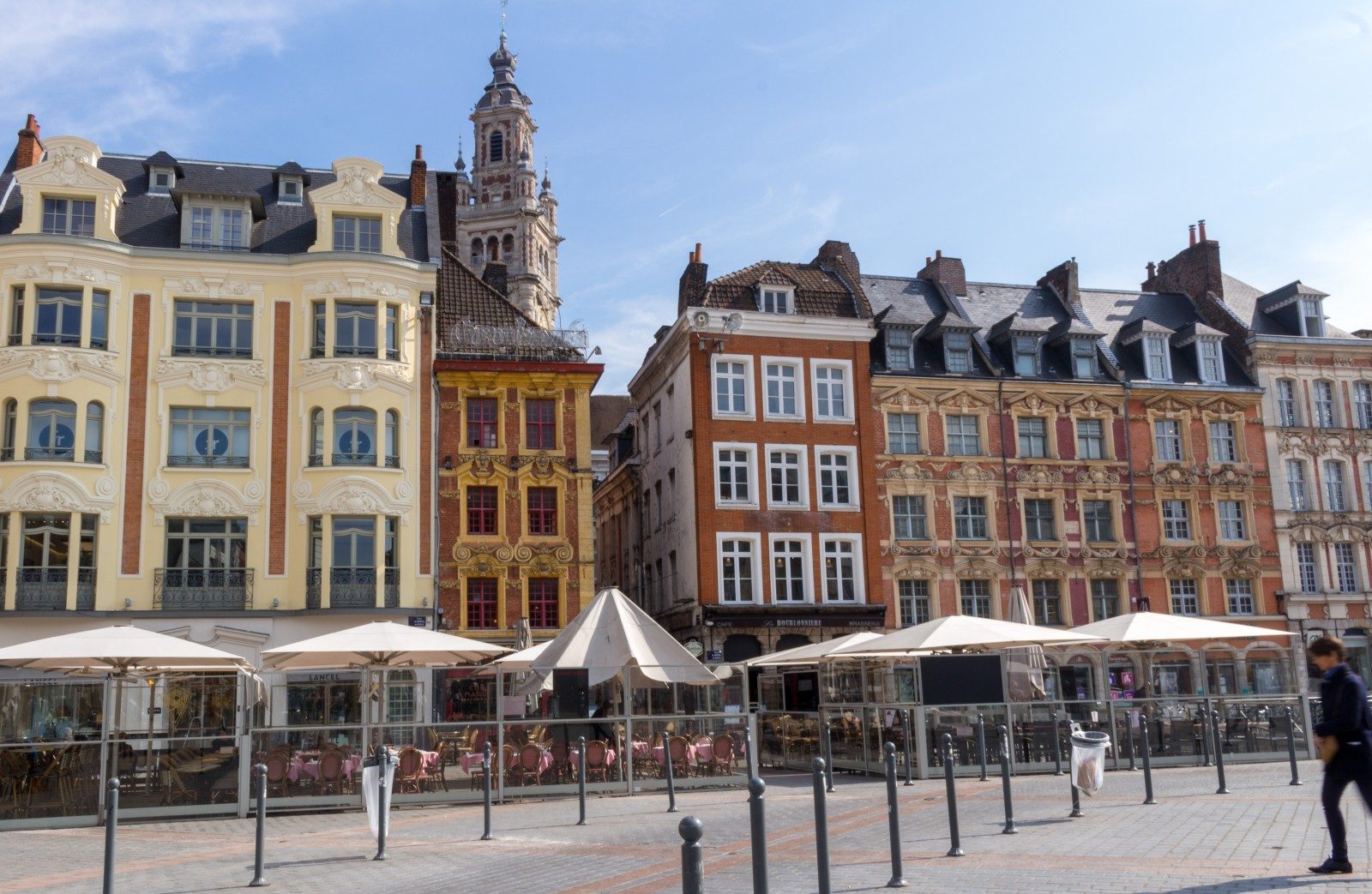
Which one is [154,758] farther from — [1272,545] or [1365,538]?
[1365,538]

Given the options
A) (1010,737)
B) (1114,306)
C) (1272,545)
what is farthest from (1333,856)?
(1114,306)

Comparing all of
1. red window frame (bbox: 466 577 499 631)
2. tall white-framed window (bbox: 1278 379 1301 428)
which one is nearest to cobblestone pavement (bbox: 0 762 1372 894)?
red window frame (bbox: 466 577 499 631)

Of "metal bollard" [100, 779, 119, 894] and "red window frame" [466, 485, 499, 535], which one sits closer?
"metal bollard" [100, 779, 119, 894]

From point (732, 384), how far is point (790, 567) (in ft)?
18.0

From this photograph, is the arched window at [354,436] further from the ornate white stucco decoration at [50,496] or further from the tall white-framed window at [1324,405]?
the tall white-framed window at [1324,405]

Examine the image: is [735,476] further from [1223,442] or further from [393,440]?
[1223,442]

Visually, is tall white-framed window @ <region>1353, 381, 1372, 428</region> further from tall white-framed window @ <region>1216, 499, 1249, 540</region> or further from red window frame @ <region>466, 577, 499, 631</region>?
red window frame @ <region>466, 577, 499, 631</region>

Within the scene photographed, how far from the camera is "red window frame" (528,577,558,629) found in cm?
3403

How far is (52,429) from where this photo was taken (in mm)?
31094

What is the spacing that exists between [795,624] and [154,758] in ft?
67.7

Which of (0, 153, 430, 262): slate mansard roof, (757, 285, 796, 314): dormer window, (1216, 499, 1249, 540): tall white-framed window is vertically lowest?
(1216, 499, 1249, 540): tall white-framed window

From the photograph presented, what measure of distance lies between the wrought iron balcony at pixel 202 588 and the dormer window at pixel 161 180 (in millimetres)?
10562

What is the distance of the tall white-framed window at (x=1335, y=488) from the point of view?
41.5 m

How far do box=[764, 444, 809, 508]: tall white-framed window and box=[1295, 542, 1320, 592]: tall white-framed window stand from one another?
52.9 feet
